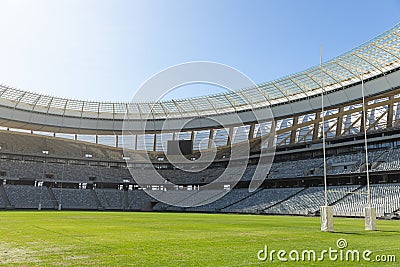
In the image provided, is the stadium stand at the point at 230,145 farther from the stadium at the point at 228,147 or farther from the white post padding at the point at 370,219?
the white post padding at the point at 370,219

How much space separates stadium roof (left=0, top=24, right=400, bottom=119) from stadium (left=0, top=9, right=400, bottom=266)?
0.16 meters

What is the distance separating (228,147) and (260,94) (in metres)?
18.5

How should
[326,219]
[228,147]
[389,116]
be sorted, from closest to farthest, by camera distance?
[326,219] < [389,116] < [228,147]

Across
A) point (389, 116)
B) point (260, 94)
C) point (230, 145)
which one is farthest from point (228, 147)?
point (389, 116)

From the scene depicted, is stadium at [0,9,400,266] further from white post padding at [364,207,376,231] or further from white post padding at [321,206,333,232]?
white post padding at [321,206,333,232]

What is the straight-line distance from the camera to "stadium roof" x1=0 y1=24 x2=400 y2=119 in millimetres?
40375

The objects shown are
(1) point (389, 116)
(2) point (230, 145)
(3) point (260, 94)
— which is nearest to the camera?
(1) point (389, 116)

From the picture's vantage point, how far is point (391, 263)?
8727mm

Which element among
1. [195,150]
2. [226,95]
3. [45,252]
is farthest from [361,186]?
[45,252]

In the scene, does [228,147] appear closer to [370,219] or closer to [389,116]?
[389,116]

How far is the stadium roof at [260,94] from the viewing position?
132 feet

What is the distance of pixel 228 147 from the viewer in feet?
229

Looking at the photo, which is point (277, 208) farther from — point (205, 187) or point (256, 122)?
point (205, 187)

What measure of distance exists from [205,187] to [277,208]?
66.0ft
